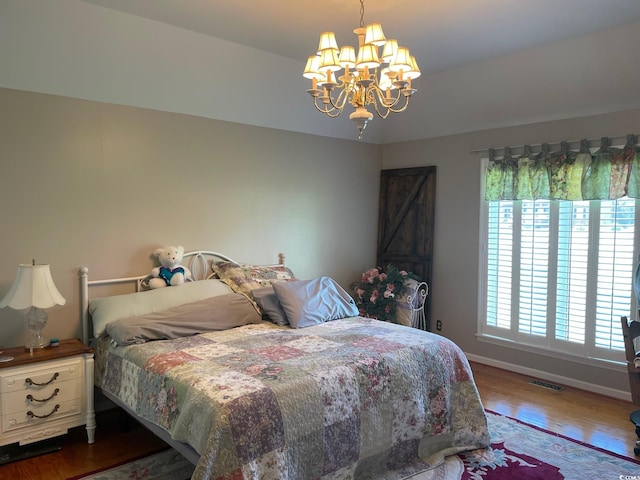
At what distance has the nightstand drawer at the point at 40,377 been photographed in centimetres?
278

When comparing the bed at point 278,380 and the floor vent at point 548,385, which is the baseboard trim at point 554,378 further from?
the bed at point 278,380

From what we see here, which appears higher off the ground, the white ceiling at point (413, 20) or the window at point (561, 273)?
the white ceiling at point (413, 20)

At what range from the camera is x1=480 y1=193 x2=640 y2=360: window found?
382cm

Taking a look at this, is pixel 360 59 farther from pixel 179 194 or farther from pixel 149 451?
pixel 149 451

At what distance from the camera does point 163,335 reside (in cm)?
302

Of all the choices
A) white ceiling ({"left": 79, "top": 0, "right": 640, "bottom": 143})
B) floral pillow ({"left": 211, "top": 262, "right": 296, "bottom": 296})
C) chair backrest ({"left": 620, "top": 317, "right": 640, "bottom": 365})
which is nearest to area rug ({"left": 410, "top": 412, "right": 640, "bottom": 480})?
chair backrest ({"left": 620, "top": 317, "right": 640, "bottom": 365})

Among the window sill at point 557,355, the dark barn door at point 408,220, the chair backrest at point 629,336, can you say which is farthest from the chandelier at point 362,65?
the window sill at point 557,355

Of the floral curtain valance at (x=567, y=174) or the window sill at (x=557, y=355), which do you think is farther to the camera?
the window sill at (x=557, y=355)

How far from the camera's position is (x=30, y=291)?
2.90 metres

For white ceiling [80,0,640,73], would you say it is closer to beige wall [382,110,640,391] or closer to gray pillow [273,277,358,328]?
beige wall [382,110,640,391]

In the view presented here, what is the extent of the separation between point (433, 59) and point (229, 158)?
194 cm

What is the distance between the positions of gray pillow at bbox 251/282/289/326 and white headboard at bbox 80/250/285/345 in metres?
0.58

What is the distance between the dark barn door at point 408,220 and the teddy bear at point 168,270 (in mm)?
2567

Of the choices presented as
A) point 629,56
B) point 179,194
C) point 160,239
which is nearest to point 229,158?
point 179,194
